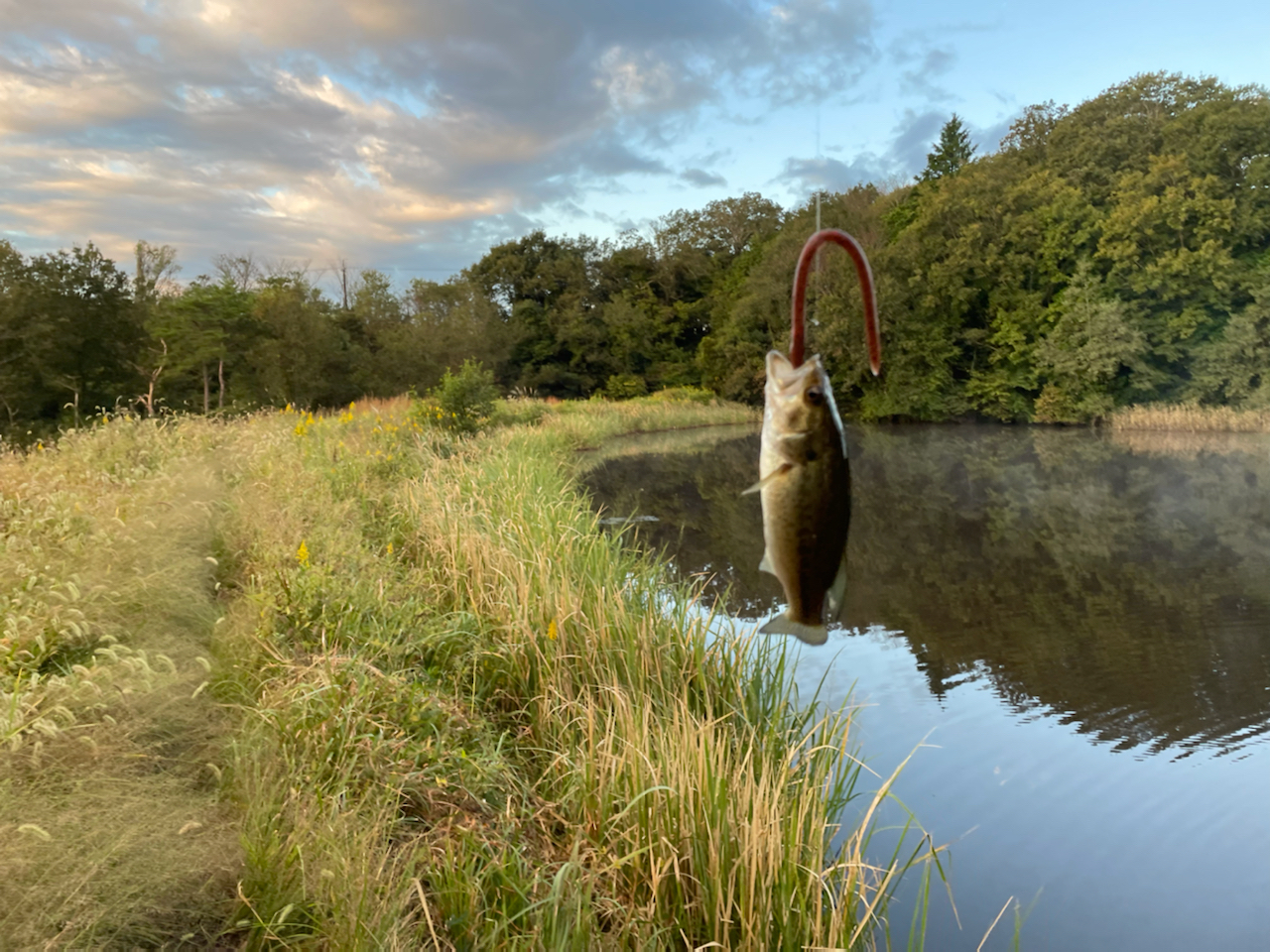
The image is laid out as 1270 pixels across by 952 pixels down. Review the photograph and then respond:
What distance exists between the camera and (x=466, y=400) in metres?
17.5

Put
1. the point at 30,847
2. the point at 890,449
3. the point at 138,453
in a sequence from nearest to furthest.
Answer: the point at 30,847 → the point at 138,453 → the point at 890,449

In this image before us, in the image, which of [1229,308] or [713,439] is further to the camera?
[713,439]

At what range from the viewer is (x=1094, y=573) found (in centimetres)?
1012

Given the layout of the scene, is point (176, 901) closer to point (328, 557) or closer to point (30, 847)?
point (30, 847)

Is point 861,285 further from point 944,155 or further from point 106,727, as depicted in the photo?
point 944,155

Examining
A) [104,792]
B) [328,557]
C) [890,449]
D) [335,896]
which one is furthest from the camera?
[890,449]

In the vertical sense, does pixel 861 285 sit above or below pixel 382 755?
above

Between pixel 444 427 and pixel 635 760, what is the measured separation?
13743 millimetres

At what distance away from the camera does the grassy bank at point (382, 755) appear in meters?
2.44

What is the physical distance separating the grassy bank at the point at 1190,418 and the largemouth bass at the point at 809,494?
28.5m

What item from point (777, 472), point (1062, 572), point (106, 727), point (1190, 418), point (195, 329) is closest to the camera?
point (777, 472)

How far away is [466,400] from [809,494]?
17501 mm

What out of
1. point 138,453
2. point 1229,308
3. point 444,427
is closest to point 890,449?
point 1229,308

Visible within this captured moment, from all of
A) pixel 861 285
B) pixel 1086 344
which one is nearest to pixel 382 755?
pixel 861 285
